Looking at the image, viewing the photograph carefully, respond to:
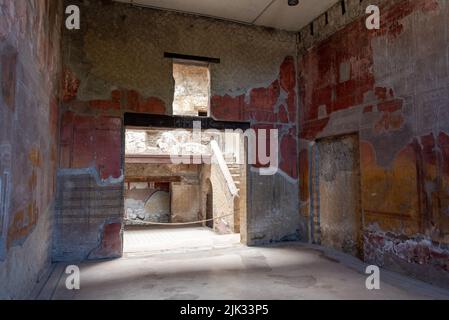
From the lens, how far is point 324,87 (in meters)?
5.75

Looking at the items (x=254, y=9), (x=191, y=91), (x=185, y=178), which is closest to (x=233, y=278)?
(x=254, y=9)

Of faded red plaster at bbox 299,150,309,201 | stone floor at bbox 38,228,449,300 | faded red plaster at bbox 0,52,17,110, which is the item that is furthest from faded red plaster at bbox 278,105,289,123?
faded red plaster at bbox 0,52,17,110

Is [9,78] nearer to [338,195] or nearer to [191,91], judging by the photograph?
[338,195]

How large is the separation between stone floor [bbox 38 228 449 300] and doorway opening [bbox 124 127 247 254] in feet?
10.6

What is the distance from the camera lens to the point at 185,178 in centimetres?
1199

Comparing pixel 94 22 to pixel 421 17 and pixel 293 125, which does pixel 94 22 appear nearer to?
pixel 293 125

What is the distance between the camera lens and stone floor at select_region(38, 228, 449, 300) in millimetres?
3455

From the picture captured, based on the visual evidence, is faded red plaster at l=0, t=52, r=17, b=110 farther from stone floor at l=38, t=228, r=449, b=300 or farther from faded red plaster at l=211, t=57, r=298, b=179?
faded red plaster at l=211, t=57, r=298, b=179

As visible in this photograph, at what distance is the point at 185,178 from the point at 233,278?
8.15 m

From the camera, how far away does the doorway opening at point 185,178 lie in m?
9.20

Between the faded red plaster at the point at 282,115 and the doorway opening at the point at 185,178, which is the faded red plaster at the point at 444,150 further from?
the doorway opening at the point at 185,178

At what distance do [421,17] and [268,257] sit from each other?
385 centimetres

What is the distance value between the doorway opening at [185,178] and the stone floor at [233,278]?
3244 millimetres
